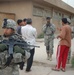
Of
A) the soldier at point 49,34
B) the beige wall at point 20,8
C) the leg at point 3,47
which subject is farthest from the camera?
the beige wall at point 20,8

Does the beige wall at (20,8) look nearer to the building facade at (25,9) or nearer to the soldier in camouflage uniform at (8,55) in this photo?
the building facade at (25,9)

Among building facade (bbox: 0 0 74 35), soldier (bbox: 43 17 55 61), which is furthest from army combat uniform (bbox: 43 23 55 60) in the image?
building facade (bbox: 0 0 74 35)

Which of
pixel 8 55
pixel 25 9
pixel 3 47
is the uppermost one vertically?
pixel 25 9

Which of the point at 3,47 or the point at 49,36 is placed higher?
the point at 3,47

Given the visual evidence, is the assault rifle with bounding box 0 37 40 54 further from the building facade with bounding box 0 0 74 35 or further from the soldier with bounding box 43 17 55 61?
the building facade with bounding box 0 0 74 35

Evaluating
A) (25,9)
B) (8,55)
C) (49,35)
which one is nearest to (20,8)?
(25,9)

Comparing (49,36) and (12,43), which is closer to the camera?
(12,43)

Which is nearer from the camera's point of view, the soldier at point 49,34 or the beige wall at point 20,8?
the soldier at point 49,34

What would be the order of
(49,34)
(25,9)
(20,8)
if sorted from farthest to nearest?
1. (20,8)
2. (25,9)
3. (49,34)

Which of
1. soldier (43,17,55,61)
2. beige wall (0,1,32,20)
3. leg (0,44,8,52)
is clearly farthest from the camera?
beige wall (0,1,32,20)

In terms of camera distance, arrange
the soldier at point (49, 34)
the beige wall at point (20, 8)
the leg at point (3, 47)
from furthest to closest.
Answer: the beige wall at point (20, 8), the soldier at point (49, 34), the leg at point (3, 47)

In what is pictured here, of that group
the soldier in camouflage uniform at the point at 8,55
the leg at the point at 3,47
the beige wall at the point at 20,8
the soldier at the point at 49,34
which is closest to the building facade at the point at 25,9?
the beige wall at the point at 20,8

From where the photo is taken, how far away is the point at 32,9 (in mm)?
17578

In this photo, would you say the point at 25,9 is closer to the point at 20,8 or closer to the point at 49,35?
the point at 20,8
